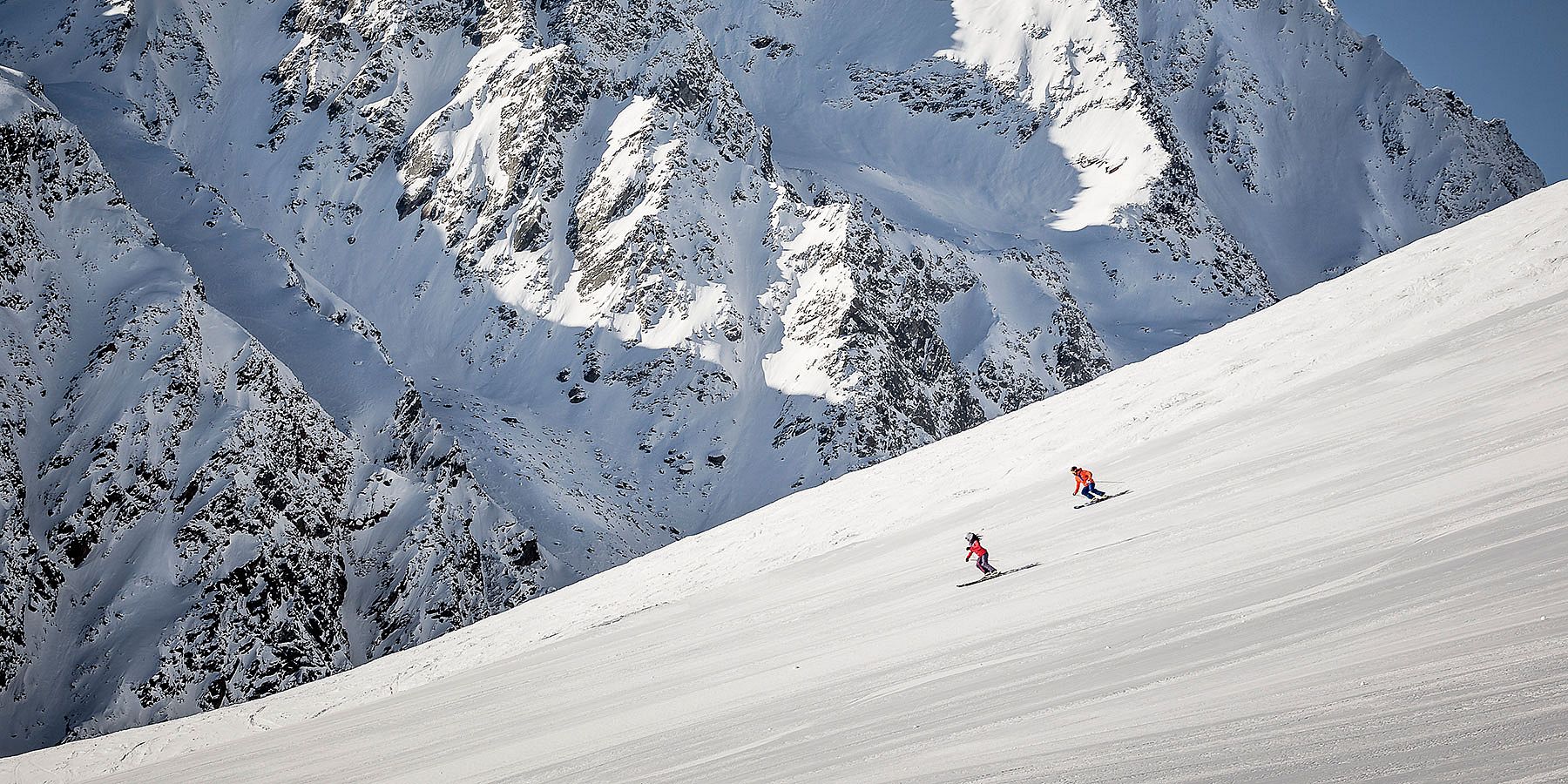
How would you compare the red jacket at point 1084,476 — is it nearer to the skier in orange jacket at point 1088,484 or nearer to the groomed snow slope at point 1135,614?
the skier in orange jacket at point 1088,484

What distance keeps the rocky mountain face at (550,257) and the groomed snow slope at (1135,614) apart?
1357 inches

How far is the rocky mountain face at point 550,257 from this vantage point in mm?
51000

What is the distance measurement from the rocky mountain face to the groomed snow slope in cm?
3447

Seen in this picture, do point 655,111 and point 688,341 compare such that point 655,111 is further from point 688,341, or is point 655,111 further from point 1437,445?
point 1437,445

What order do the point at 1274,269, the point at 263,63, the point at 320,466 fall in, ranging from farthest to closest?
the point at 1274,269 → the point at 263,63 → the point at 320,466

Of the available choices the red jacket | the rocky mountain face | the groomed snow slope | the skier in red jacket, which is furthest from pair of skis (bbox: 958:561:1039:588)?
the rocky mountain face

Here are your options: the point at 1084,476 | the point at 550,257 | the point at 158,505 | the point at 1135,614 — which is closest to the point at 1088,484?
the point at 1084,476

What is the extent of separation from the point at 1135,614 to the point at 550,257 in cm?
9740

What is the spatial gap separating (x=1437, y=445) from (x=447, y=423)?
245ft

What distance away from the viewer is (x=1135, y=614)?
10242mm

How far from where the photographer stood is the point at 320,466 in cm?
5719

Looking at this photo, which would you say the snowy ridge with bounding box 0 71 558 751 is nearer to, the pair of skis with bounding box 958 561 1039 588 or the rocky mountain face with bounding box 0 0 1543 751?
the rocky mountain face with bounding box 0 0 1543 751

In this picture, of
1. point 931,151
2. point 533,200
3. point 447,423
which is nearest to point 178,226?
point 447,423

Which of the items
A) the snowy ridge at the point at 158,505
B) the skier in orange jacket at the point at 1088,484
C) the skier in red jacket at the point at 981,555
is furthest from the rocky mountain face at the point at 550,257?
the skier in orange jacket at the point at 1088,484
